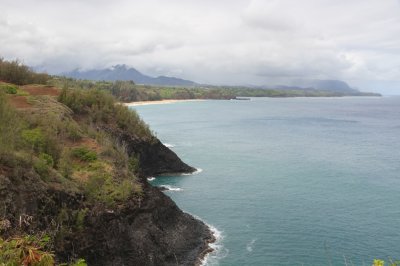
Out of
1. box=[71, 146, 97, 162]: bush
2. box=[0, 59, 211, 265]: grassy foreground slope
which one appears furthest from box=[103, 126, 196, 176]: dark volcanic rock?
box=[71, 146, 97, 162]: bush

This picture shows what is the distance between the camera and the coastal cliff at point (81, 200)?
26234mm

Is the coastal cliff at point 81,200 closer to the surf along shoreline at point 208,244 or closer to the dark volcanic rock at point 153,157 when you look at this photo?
the surf along shoreline at point 208,244

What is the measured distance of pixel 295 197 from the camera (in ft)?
178

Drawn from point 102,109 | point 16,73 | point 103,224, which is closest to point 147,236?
point 103,224

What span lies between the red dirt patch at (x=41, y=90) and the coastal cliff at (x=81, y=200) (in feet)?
10.4

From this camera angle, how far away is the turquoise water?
125 ft

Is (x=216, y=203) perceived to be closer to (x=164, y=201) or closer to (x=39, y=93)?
(x=164, y=201)

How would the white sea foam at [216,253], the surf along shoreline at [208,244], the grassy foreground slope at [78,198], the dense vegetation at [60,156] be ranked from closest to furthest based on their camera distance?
the grassy foreground slope at [78,198], the dense vegetation at [60,156], the white sea foam at [216,253], the surf along shoreline at [208,244]

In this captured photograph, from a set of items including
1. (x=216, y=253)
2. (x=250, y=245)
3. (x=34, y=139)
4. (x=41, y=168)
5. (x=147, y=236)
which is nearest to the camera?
(x=41, y=168)

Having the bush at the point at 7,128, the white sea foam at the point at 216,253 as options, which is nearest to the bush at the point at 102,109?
the bush at the point at 7,128

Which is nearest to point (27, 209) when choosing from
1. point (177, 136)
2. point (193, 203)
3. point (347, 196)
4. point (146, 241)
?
point (146, 241)

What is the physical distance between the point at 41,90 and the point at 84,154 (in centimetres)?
2171

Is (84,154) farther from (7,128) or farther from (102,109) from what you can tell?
(102,109)

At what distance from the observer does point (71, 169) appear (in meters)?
33.9
